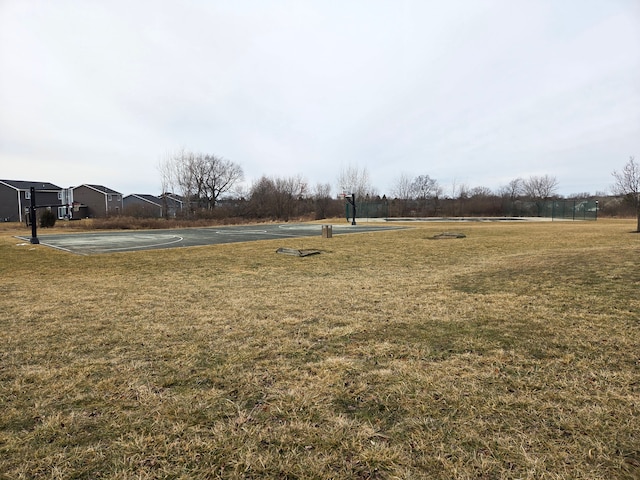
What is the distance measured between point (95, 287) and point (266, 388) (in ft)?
17.5

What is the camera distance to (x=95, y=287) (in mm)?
6391

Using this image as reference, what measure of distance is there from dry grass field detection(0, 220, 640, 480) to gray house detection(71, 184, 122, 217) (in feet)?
191

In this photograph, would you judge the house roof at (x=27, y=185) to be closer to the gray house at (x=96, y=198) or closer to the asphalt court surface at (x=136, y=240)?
the gray house at (x=96, y=198)

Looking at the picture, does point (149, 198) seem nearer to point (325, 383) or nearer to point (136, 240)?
point (136, 240)

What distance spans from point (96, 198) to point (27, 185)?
9080 mm

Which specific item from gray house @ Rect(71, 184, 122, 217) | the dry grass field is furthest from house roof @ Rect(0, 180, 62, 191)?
the dry grass field

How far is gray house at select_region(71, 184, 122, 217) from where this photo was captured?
5578cm

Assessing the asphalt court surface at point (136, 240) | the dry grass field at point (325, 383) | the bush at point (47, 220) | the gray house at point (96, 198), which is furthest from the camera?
the gray house at point (96, 198)

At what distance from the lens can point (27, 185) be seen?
53062mm

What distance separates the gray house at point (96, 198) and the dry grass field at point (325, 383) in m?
58.2

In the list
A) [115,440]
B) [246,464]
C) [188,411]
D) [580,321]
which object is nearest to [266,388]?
[188,411]

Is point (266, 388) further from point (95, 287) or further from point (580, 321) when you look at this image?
point (95, 287)

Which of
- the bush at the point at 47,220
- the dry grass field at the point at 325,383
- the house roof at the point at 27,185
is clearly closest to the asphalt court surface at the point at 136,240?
the dry grass field at the point at 325,383

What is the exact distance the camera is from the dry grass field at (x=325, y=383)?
1801 mm
